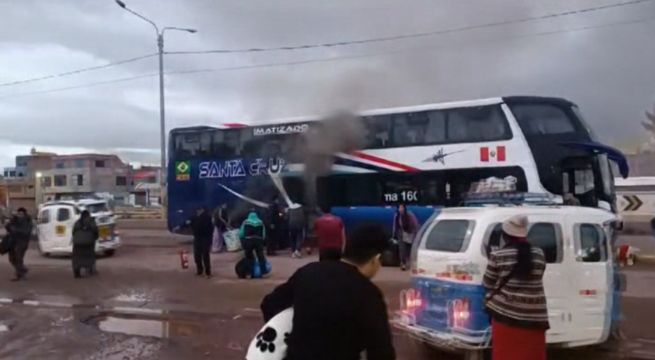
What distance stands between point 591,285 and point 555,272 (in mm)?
426

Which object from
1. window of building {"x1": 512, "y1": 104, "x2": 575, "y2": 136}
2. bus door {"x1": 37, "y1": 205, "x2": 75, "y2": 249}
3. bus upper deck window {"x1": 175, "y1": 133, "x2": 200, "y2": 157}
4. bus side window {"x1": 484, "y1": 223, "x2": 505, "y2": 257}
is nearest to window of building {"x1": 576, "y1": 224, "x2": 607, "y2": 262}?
bus side window {"x1": 484, "y1": 223, "x2": 505, "y2": 257}

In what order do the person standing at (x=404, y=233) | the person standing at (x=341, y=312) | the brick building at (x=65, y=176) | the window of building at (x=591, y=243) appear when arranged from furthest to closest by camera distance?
the brick building at (x=65, y=176), the person standing at (x=404, y=233), the window of building at (x=591, y=243), the person standing at (x=341, y=312)

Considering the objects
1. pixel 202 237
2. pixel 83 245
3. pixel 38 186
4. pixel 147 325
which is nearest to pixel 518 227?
pixel 147 325

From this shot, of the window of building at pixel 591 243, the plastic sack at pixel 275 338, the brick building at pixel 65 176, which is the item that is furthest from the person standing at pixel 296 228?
the brick building at pixel 65 176

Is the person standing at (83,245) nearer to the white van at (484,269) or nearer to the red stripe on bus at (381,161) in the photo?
the red stripe on bus at (381,161)

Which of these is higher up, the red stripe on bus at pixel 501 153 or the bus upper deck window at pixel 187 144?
the bus upper deck window at pixel 187 144

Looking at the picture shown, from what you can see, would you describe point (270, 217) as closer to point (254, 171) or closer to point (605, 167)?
point (254, 171)

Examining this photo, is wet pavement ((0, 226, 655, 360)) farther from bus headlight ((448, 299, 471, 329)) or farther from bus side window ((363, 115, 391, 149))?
bus side window ((363, 115, 391, 149))

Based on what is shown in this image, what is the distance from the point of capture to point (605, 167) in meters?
Result: 14.7

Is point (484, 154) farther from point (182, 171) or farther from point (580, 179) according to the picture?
point (182, 171)

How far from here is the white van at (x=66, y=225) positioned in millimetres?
18766

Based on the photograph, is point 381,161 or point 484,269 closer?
point 484,269

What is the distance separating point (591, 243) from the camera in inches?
266

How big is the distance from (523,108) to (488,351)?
10.2m
